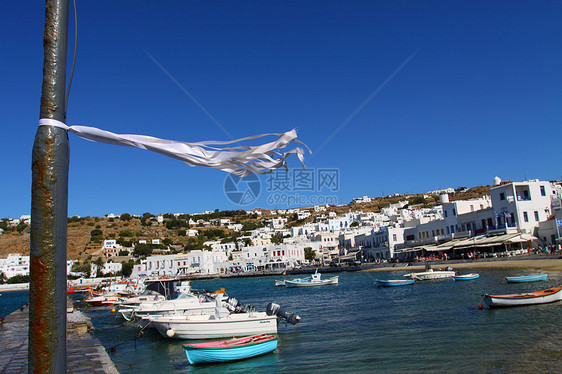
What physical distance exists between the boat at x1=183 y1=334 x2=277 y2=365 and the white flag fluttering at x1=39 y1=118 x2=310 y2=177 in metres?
11.5

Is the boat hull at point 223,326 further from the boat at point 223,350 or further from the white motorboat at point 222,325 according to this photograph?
the boat at point 223,350

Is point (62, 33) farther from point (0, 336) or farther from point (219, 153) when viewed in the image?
point (0, 336)

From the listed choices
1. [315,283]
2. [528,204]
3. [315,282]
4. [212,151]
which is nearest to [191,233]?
[315,282]

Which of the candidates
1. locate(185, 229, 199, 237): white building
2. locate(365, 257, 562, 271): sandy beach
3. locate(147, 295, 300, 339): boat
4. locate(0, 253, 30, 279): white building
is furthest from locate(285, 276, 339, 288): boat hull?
locate(185, 229, 199, 237): white building

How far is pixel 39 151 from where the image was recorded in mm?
2436

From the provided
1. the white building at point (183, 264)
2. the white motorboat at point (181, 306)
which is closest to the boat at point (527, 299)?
the white motorboat at point (181, 306)

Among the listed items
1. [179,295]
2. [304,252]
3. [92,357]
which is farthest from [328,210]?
[92,357]

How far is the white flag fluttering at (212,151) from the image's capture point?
261 cm

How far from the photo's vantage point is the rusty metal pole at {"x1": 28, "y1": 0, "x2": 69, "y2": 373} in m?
2.38

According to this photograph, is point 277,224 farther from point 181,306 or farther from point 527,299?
point 527,299

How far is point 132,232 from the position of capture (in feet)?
456

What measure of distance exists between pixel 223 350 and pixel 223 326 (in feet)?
10.0

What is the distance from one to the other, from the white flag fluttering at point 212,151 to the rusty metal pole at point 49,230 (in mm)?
130

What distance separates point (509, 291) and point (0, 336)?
2527 cm
